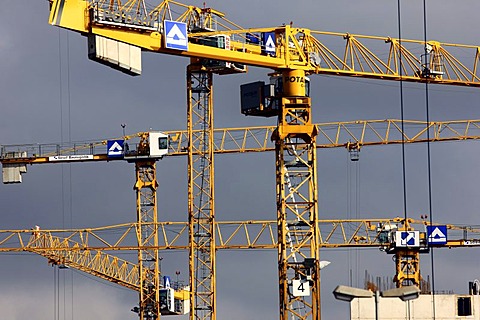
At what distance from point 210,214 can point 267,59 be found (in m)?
44.9

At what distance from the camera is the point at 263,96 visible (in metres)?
143

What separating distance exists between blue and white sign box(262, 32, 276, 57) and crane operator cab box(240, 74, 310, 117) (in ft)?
7.03

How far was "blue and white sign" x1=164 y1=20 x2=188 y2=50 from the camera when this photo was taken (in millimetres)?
127000

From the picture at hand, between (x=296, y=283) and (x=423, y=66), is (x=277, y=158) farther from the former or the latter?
(x=423, y=66)

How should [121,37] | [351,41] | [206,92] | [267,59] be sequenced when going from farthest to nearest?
1. [206,92]
2. [351,41]
3. [267,59]
4. [121,37]

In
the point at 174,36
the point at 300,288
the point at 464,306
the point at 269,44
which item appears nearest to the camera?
the point at 174,36

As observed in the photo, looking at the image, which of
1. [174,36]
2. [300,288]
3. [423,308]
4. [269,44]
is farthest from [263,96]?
[423,308]

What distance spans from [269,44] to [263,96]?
4.00m

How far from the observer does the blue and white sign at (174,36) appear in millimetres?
127000

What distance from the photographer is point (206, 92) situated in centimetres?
17825

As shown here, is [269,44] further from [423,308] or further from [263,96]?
[423,308]

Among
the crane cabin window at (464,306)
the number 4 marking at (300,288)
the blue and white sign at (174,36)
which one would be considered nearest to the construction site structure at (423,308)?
the crane cabin window at (464,306)

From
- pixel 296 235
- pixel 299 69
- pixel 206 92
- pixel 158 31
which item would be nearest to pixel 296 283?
pixel 296 235

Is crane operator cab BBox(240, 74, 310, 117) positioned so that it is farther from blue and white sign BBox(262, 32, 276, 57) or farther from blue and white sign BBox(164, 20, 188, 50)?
blue and white sign BBox(164, 20, 188, 50)
